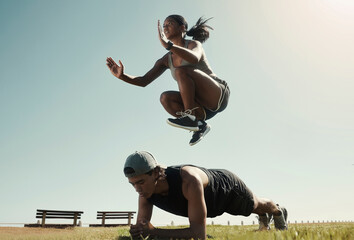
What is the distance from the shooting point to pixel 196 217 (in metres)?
3.74

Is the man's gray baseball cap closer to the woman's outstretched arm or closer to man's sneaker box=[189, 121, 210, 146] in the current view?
man's sneaker box=[189, 121, 210, 146]

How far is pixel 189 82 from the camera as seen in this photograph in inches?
177

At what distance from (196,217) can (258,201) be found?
217 cm

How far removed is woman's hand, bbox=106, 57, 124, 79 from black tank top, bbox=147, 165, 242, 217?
6.36 ft

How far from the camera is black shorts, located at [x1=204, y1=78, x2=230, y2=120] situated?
16.1 feet

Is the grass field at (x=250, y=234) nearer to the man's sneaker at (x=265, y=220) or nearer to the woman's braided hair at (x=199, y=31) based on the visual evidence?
the man's sneaker at (x=265, y=220)

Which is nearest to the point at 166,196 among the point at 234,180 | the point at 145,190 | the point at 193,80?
the point at 145,190

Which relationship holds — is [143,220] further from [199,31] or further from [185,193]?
[199,31]

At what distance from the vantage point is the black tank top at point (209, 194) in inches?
166

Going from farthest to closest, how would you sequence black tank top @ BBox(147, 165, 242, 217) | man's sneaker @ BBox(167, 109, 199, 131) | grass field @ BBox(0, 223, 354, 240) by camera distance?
man's sneaker @ BBox(167, 109, 199, 131), black tank top @ BBox(147, 165, 242, 217), grass field @ BBox(0, 223, 354, 240)

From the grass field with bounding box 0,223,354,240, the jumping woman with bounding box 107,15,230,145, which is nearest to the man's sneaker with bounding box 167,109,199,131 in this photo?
the jumping woman with bounding box 107,15,230,145

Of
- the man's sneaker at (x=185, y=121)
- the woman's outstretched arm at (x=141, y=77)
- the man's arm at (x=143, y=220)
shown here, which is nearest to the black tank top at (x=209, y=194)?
the man's arm at (x=143, y=220)

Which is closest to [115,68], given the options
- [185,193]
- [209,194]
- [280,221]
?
[185,193]

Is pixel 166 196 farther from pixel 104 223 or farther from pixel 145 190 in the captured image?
pixel 104 223
